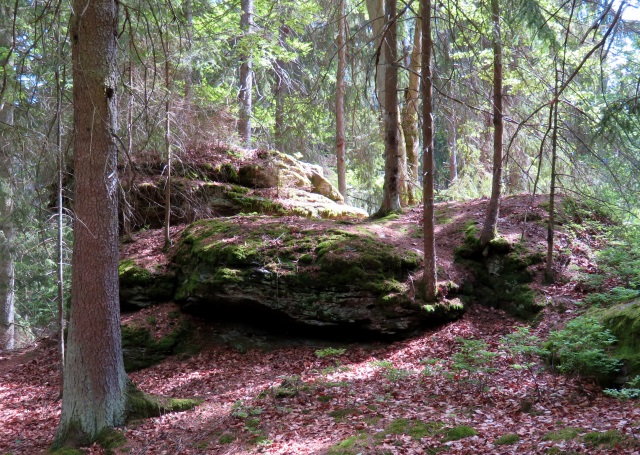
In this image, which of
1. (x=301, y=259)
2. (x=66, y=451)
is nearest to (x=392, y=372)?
(x=301, y=259)

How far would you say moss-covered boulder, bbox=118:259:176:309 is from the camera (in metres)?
10.7

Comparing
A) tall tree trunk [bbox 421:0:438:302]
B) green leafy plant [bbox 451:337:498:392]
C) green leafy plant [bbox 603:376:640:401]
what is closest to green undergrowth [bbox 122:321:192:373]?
tall tree trunk [bbox 421:0:438:302]

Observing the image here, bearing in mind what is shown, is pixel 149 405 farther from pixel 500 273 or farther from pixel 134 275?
pixel 500 273

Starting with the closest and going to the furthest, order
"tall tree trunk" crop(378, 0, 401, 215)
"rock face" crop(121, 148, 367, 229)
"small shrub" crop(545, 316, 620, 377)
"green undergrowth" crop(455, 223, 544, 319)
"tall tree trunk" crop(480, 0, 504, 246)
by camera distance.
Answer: "small shrub" crop(545, 316, 620, 377)
"tall tree trunk" crop(480, 0, 504, 246)
"green undergrowth" crop(455, 223, 544, 319)
"tall tree trunk" crop(378, 0, 401, 215)
"rock face" crop(121, 148, 367, 229)

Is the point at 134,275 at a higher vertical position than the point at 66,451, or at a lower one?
higher

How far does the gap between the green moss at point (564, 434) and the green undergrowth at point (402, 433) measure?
0.77 meters

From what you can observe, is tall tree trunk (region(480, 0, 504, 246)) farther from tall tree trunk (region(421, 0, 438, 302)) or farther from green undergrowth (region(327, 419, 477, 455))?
green undergrowth (region(327, 419, 477, 455))

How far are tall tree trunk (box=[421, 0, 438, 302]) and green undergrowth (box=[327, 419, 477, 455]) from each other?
144 inches

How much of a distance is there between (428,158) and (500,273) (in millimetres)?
2979

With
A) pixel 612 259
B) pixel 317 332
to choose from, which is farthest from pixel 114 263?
pixel 612 259

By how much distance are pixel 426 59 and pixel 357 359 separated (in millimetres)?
5465

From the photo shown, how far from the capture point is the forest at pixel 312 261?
6.03m

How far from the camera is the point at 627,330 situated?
6.11m

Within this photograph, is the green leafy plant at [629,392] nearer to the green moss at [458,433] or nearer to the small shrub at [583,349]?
the small shrub at [583,349]
